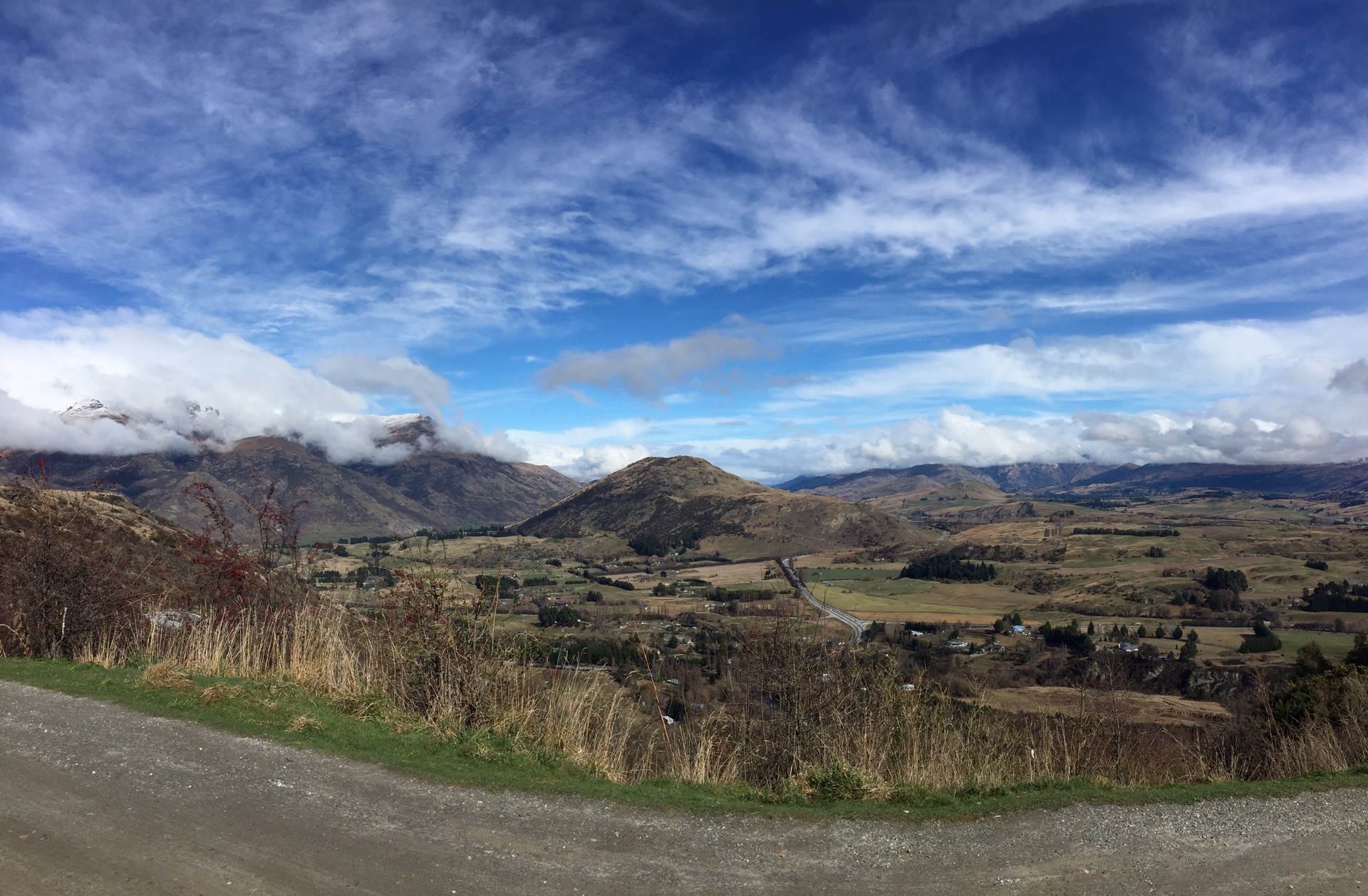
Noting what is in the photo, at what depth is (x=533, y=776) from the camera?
8008mm

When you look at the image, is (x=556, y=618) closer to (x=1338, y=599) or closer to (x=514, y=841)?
(x=514, y=841)

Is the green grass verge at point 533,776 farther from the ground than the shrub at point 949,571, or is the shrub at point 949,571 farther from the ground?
the green grass verge at point 533,776

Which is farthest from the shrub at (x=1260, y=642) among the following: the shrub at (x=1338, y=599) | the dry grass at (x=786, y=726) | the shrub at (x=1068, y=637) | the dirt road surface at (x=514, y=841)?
the dirt road surface at (x=514, y=841)

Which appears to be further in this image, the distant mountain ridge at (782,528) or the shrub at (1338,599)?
the distant mountain ridge at (782,528)

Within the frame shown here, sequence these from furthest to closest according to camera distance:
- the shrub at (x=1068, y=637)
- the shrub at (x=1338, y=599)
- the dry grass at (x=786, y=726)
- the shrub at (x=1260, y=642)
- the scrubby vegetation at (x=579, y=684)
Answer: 1. the shrub at (x=1338, y=599)
2. the shrub at (x=1068, y=637)
3. the shrub at (x=1260, y=642)
4. the scrubby vegetation at (x=579, y=684)
5. the dry grass at (x=786, y=726)

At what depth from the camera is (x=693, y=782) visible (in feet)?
27.7

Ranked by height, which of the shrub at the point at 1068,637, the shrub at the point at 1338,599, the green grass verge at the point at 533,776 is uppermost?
the green grass verge at the point at 533,776

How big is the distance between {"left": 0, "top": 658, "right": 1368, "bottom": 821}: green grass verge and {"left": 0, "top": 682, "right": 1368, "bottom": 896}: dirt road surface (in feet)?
0.90

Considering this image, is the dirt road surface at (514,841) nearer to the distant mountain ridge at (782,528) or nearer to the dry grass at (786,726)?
the dry grass at (786,726)

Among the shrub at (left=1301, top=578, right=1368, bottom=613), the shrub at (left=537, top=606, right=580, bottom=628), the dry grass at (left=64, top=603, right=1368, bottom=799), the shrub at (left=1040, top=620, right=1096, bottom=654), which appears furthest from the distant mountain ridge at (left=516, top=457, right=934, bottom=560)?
the dry grass at (left=64, top=603, right=1368, bottom=799)

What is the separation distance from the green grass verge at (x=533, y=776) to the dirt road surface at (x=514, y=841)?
275 millimetres

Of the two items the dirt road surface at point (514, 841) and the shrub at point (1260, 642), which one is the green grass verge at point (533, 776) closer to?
the dirt road surface at point (514, 841)

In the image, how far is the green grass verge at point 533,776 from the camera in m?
7.52

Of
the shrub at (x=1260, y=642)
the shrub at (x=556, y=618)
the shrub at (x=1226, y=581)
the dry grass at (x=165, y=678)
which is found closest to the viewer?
the dry grass at (x=165, y=678)
